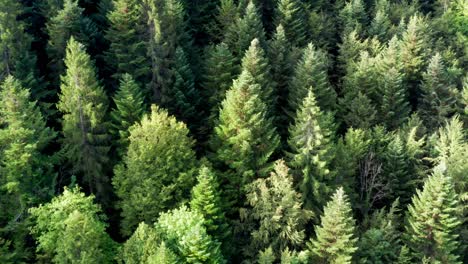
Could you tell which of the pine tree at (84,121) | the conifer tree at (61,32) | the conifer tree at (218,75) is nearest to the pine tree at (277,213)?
the conifer tree at (218,75)

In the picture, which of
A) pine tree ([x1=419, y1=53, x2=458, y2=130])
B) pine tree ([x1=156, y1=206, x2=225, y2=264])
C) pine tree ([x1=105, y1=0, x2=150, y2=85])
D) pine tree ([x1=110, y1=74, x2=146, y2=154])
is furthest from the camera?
pine tree ([x1=419, y1=53, x2=458, y2=130])

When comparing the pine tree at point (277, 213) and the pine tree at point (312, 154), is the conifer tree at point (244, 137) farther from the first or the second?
the pine tree at point (312, 154)

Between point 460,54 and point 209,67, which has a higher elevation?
point 460,54

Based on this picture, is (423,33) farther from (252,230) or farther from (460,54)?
(252,230)

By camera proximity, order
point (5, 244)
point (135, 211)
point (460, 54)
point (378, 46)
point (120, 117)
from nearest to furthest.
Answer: point (5, 244), point (135, 211), point (120, 117), point (378, 46), point (460, 54)

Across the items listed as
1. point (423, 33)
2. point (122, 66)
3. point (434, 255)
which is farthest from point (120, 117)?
point (423, 33)

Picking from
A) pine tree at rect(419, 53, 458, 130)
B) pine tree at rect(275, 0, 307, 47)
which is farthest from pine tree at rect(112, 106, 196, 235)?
pine tree at rect(419, 53, 458, 130)

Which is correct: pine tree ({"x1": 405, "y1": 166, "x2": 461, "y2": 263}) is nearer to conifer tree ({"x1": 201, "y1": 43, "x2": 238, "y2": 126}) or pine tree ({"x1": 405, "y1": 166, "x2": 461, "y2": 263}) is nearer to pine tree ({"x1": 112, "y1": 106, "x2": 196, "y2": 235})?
pine tree ({"x1": 112, "y1": 106, "x2": 196, "y2": 235})
